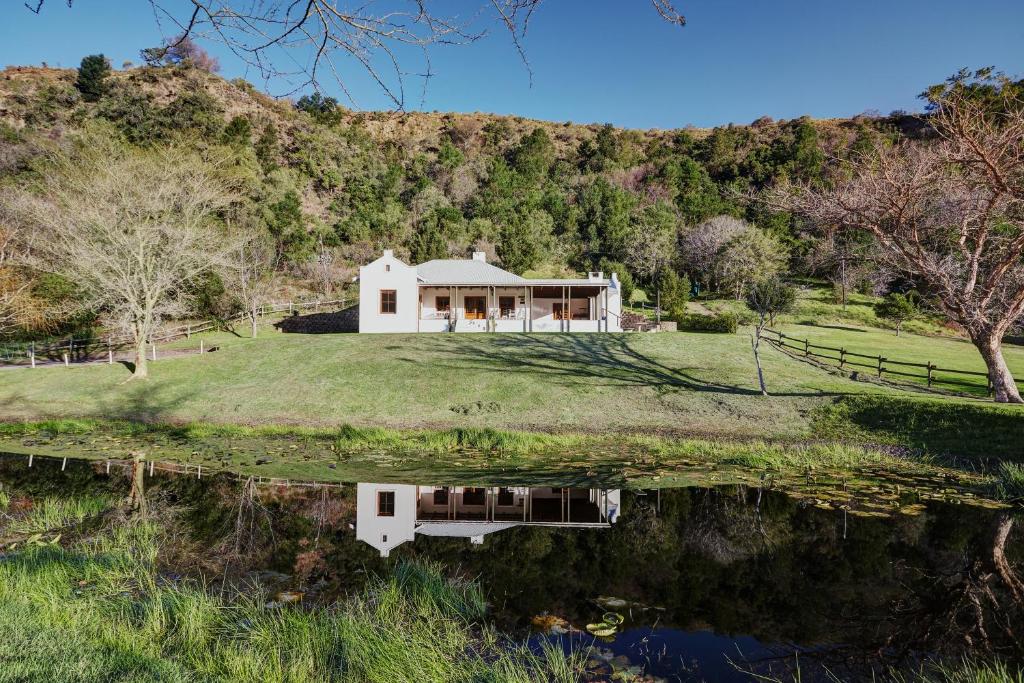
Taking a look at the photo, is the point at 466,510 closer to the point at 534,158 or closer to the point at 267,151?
the point at 267,151

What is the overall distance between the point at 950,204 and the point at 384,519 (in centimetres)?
1462

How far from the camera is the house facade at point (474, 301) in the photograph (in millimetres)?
28906

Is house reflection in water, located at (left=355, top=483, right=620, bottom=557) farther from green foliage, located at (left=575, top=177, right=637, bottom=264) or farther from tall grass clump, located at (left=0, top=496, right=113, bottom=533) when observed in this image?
green foliage, located at (left=575, top=177, right=637, bottom=264)

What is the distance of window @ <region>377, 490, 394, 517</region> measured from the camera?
23.0 ft

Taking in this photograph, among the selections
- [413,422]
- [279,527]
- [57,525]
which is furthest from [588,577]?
[413,422]

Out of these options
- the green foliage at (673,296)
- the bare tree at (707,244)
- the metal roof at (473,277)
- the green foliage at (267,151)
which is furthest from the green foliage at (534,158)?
the metal roof at (473,277)

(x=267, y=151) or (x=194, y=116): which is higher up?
(x=194, y=116)

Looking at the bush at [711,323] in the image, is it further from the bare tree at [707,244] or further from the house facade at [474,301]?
the bare tree at [707,244]

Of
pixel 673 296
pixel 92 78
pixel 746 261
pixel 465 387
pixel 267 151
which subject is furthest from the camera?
pixel 92 78

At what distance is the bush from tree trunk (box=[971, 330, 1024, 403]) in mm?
15518

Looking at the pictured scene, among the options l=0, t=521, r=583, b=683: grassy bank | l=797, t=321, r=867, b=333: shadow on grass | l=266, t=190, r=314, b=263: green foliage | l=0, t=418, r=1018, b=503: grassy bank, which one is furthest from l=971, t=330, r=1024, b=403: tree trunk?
l=266, t=190, r=314, b=263: green foliage

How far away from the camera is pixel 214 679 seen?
10.4 feet

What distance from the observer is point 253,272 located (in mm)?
38188

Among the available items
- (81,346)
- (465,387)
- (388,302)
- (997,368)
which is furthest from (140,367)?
(997,368)
